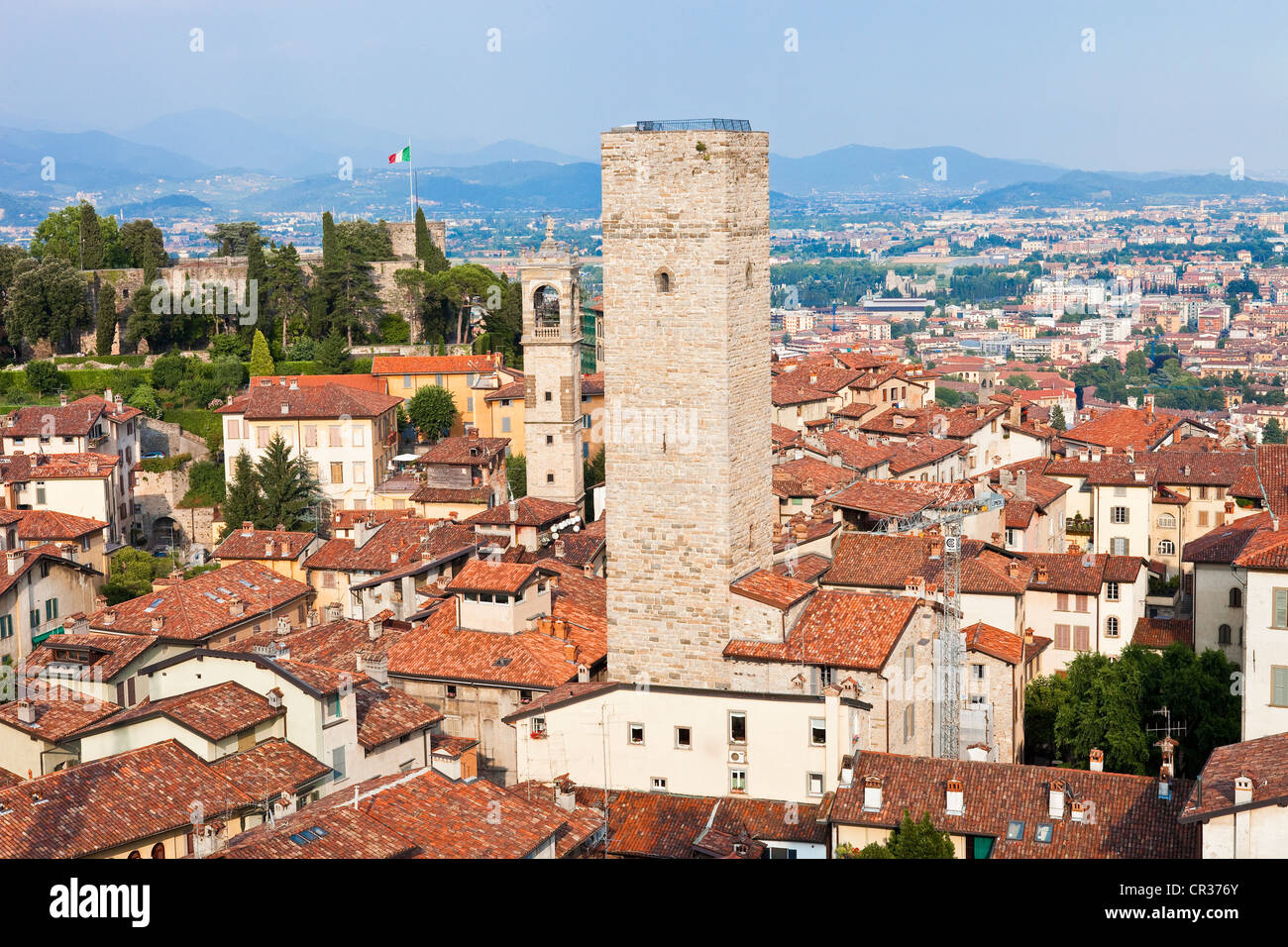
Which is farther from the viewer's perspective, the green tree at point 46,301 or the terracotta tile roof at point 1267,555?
the green tree at point 46,301

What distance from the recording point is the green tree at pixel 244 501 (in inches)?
1656

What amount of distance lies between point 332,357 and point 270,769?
3788 cm

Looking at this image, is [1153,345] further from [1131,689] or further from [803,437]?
[1131,689]

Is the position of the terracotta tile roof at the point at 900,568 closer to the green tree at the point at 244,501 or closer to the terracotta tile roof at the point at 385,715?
the terracotta tile roof at the point at 385,715

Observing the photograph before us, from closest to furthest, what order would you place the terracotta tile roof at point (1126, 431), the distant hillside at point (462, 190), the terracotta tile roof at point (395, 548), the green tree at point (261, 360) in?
the terracotta tile roof at point (395, 548) < the terracotta tile roof at point (1126, 431) < the green tree at point (261, 360) < the distant hillside at point (462, 190)

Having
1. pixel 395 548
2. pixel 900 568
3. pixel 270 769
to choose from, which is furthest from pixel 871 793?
pixel 395 548

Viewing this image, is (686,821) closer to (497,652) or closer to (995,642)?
(497,652)

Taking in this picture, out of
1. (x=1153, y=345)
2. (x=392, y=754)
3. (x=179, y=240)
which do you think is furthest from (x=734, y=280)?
(x=1153, y=345)

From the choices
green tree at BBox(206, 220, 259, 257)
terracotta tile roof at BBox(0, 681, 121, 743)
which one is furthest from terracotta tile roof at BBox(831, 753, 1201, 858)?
green tree at BBox(206, 220, 259, 257)

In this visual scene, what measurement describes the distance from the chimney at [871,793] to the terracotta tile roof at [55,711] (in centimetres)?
1005

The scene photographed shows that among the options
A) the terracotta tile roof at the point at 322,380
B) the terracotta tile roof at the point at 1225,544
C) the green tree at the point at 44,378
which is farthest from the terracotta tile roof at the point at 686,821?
the green tree at the point at 44,378

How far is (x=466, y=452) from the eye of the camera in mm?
42781

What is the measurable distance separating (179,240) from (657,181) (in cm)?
9025

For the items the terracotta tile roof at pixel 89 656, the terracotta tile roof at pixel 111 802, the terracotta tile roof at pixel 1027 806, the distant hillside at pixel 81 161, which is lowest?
the terracotta tile roof at pixel 1027 806
